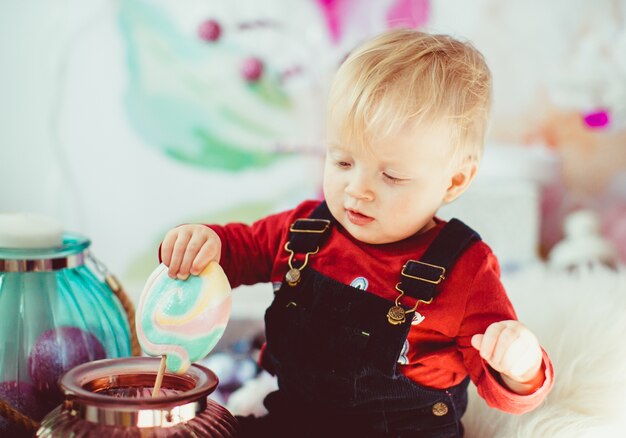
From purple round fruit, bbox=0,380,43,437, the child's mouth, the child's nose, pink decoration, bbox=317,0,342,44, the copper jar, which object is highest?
pink decoration, bbox=317,0,342,44

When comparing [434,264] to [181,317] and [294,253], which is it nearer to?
[294,253]

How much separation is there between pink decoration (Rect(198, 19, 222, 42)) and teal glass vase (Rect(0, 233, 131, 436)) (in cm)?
108

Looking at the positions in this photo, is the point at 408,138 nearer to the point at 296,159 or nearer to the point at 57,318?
the point at 57,318

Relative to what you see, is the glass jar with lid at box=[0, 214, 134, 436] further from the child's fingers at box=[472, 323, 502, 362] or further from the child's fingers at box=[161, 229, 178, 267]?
the child's fingers at box=[472, 323, 502, 362]

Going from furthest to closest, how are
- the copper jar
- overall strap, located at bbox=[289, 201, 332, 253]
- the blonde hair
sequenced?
overall strap, located at bbox=[289, 201, 332, 253] < the blonde hair < the copper jar

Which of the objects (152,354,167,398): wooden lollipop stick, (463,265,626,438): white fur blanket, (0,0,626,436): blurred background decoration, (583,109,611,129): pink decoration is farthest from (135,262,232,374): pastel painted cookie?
(583,109,611,129): pink decoration

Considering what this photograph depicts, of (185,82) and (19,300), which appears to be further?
(185,82)

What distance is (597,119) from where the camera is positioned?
69.0 inches

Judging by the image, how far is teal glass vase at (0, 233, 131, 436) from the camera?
792 mm

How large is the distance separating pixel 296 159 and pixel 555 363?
43.8 inches

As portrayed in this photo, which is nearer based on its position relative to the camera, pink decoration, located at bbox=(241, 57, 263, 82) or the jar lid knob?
the jar lid knob

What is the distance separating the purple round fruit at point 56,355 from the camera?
0.80 m

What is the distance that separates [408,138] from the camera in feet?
2.40

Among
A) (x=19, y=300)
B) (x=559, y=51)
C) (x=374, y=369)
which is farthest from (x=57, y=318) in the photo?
(x=559, y=51)
